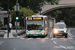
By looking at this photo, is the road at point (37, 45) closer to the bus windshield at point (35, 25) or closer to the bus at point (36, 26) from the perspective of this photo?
the bus at point (36, 26)

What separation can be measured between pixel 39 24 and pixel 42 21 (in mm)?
513

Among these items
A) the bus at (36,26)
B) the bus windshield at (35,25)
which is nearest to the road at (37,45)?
the bus at (36,26)

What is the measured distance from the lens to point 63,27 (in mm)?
28625

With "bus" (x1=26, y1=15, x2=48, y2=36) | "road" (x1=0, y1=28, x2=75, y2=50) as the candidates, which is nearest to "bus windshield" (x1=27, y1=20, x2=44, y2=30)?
"bus" (x1=26, y1=15, x2=48, y2=36)

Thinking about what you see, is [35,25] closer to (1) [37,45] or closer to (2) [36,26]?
(2) [36,26]

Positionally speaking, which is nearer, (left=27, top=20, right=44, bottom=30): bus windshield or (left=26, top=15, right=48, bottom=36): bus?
(left=26, top=15, right=48, bottom=36): bus

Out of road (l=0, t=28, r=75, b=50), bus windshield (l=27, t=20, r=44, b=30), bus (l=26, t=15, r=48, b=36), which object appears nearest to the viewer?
road (l=0, t=28, r=75, b=50)

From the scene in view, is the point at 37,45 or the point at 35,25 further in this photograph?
the point at 35,25

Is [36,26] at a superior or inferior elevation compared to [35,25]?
inferior

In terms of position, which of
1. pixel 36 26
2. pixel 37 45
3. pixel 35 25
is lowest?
pixel 36 26

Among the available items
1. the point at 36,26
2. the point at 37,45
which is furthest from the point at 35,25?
the point at 37,45

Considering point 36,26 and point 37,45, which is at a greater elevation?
point 37,45

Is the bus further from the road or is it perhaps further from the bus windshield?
the road

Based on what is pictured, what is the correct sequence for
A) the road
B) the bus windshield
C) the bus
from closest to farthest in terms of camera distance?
1. the road
2. the bus
3. the bus windshield
